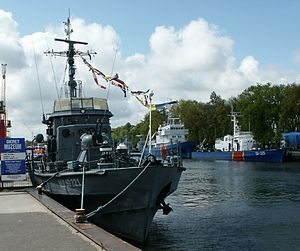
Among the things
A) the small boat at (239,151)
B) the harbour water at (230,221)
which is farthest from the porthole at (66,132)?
the small boat at (239,151)

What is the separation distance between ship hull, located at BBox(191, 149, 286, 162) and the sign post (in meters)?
63.2

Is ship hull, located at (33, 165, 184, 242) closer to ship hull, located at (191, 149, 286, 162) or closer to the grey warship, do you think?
the grey warship

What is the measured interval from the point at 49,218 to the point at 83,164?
3.59 metres

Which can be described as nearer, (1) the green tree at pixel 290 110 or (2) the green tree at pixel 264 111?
(1) the green tree at pixel 290 110

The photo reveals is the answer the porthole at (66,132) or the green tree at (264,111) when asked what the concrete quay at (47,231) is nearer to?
the porthole at (66,132)

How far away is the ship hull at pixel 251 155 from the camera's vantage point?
79.8 metres

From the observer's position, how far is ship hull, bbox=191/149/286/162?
79.8 m

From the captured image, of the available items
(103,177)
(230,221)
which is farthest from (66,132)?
(230,221)

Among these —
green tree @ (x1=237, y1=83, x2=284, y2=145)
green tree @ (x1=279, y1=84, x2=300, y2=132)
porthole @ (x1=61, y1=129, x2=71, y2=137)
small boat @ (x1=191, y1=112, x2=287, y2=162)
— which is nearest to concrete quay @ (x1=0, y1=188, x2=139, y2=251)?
porthole @ (x1=61, y1=129, x2=71, y2=137)

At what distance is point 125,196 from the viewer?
16062mm

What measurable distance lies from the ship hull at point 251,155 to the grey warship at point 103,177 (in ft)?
206

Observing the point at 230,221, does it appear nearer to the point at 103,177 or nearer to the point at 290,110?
the point at 103,177

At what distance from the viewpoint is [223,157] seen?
3760 inches

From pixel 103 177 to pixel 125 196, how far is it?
3.20 ft
